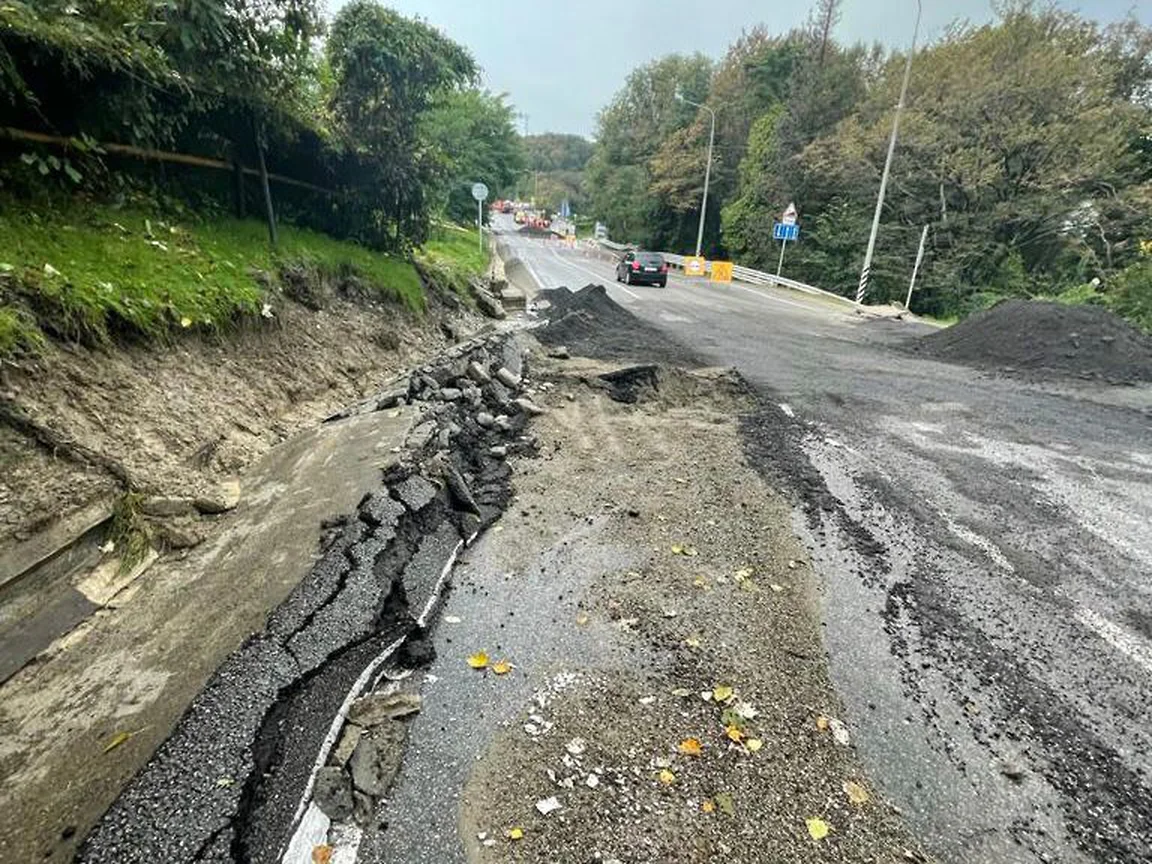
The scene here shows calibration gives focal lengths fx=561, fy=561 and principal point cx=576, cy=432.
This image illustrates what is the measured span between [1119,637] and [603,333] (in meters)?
9.69

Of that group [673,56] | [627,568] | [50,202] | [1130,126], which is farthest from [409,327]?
[673,56]

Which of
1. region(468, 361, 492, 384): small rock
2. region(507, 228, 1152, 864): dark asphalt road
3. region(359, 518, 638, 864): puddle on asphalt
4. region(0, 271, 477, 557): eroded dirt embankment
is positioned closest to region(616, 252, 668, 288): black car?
region(507, 228, 1152, 864): dark asphalt road

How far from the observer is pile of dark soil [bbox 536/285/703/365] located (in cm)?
1007

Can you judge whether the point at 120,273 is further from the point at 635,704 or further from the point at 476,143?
the point at 476,143

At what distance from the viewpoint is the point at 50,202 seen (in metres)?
4.81

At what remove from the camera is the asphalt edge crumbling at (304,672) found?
199 centimetres

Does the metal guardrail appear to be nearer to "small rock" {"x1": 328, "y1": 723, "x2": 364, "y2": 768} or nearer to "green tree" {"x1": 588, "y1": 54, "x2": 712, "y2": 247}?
"green tree" {"x1": 588, "y1": 54, "x2": 712, "y2": 247}

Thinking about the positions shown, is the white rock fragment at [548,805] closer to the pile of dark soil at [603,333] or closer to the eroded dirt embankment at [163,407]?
the eroded dirt embankment at [163,407]

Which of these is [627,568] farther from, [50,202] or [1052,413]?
[1052,413]

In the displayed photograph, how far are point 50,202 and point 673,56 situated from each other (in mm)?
52206

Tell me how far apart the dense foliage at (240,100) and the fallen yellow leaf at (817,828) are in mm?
6880

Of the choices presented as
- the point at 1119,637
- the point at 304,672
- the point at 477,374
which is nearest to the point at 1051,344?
the point at 1119,637

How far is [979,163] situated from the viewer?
60.3 feet

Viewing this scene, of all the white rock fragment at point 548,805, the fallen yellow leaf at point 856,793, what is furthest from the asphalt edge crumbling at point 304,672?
the fallen yellow leaf at point 856,793
